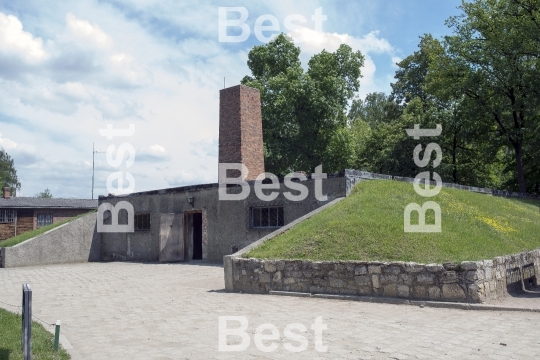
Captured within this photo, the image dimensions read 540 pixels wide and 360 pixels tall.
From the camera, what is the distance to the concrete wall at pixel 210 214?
1630 centimetres

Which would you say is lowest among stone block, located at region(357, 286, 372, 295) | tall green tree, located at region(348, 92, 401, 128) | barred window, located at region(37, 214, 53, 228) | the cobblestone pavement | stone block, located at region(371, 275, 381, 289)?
the cobblestone pavement

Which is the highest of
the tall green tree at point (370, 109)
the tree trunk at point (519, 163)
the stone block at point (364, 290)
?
the tall green tree at point (370, 109)

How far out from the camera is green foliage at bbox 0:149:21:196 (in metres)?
72.3

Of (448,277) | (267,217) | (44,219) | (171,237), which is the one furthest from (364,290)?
(44,219)

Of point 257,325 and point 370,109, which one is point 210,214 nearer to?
point 257,325

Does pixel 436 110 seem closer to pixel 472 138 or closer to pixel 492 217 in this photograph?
pixel 472 138

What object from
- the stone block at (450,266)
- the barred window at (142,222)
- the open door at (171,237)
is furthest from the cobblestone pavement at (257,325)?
the barred window at (142,222)

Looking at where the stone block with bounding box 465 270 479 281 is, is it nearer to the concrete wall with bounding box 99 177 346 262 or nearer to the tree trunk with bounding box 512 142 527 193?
the concrete wall with bounding box 99 177 346 262

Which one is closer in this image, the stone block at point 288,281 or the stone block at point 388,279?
the stone block at point 388,279

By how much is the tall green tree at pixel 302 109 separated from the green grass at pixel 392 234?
56.1 ft

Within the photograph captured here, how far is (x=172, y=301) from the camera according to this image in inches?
424

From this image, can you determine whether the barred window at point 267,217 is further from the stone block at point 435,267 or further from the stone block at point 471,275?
the stone block at point 471,275

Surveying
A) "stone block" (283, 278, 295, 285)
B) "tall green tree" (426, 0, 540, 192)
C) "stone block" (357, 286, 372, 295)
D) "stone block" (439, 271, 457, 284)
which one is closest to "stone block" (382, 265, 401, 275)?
"stone block" (357, 286, 372, 295)

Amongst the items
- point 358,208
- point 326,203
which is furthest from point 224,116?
point 358,208
